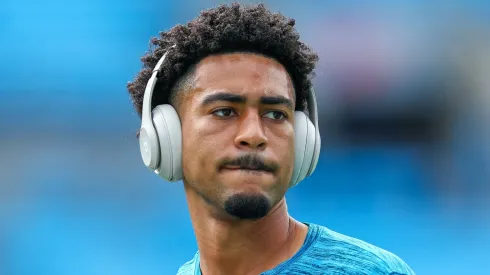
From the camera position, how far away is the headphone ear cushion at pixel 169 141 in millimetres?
1968

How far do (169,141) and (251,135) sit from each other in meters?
0.25

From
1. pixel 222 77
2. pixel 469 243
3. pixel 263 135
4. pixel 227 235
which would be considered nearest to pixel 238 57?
pixel 222 77

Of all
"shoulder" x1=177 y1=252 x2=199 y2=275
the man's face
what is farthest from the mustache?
"shoulder" x1=177 y1=252 x2=199 y2=275

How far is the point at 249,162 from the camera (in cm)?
184

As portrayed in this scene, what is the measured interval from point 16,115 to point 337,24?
8.04 feet

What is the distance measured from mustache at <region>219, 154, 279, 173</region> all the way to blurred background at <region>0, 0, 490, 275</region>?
10.8ft

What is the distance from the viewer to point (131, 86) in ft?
7.59

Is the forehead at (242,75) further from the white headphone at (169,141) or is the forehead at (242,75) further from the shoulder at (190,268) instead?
the shoulder at (190,268)

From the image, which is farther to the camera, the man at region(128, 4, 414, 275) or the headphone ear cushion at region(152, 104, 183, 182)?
the headphone ear cushion at region(152, 104, 183, 182)

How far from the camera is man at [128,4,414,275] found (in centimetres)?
186

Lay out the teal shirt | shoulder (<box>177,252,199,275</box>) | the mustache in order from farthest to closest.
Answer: shoulder (<box>177,252,199,275</box>) → the teal shirt → the mustache

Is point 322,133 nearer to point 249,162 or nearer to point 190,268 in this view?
point 190,268

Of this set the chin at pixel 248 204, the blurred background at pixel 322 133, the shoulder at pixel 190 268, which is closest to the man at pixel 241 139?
the chin at pixel 248 204

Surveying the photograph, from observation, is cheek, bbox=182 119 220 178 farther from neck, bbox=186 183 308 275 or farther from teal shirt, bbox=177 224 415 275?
teal shirt, bbox=177 224 415 275
